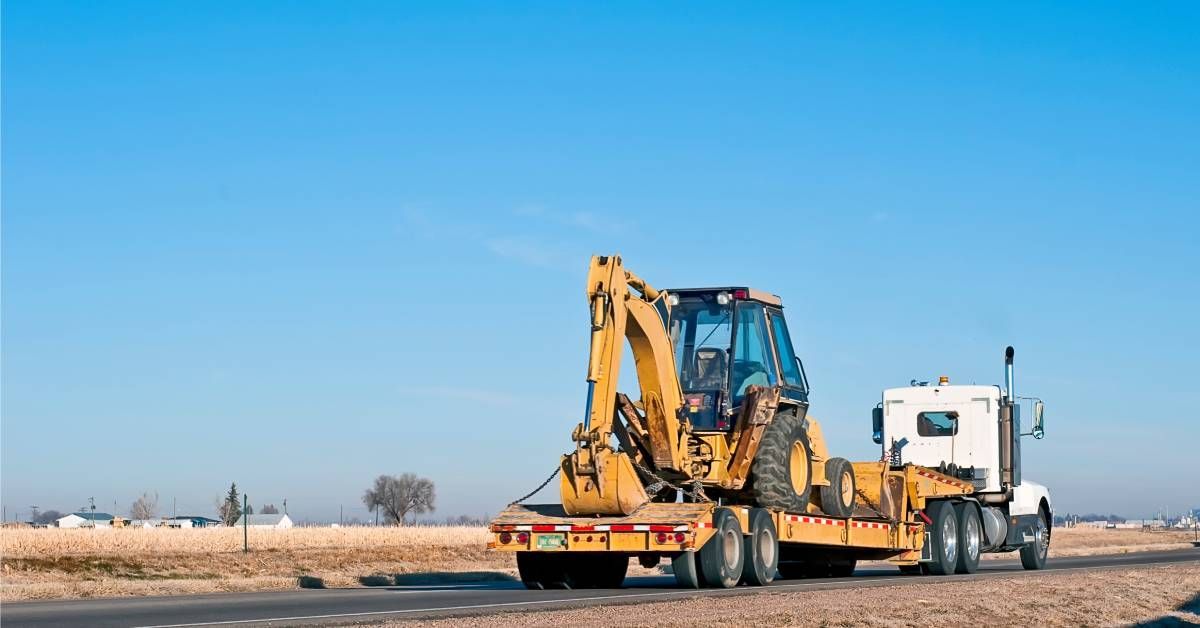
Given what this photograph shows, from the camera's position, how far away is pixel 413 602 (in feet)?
59.9

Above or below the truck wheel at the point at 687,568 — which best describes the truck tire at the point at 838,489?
above

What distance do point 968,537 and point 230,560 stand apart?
58.3 ft

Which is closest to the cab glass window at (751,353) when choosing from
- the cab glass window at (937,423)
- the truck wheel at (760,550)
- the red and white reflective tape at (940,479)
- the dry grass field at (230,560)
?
the truck wheel at (760,550)

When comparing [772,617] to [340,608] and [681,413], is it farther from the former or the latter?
[681,413]

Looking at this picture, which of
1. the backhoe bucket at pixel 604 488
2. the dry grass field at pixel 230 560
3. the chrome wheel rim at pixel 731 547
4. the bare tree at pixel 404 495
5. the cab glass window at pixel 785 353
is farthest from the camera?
the bare tree at pixel 404 495

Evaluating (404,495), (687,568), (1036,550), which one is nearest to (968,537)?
(1036,550)

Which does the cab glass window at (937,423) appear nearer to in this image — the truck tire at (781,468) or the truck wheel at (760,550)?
the truck tire at (781,468)

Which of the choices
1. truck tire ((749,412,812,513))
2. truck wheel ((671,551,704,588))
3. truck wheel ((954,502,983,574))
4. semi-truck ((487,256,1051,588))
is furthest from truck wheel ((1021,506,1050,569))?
truck wheel ((671,551,704,588))

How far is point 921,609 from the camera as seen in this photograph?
55.0 feet

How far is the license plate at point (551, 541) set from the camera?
20.6 meters

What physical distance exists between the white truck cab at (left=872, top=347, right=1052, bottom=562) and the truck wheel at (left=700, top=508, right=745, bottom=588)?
10.7 metres

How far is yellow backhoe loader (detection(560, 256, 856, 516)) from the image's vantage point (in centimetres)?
2052

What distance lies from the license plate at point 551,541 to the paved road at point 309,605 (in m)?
0.62

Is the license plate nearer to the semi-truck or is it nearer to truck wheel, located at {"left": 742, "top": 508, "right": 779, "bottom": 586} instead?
the semi-truck
